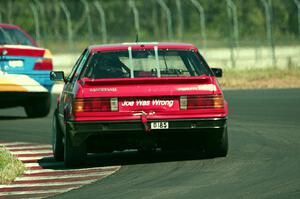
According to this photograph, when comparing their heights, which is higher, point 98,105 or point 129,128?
point 98,105

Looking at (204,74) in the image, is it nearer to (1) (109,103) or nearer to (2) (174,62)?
(2) (174,62)

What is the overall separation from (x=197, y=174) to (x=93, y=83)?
1579 millimetres

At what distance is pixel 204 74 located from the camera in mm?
12602

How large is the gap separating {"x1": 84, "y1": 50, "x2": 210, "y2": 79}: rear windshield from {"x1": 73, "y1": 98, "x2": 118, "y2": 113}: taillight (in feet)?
1.86

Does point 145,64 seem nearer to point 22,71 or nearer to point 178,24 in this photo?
point 22,71

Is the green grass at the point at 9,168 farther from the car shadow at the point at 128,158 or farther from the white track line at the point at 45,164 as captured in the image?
the car shadow at the point at 128,158

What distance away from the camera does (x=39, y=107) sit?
20953 millimetres

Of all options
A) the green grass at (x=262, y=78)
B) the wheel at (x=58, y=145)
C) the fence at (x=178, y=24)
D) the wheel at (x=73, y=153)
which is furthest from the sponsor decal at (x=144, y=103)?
the fence at (x=178, y=24)

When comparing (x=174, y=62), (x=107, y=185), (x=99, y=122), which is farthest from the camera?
(x=174, y=62)

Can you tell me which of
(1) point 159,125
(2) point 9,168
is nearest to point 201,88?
(1) point 159,125

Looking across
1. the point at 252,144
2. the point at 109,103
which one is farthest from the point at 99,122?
the point at 252,144

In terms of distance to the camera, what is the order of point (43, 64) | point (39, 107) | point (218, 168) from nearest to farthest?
point (218, 168), point (43, 64), point (39, 107)

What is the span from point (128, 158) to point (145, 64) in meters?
1.27

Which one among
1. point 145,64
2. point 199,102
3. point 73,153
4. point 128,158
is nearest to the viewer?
point 199,102
